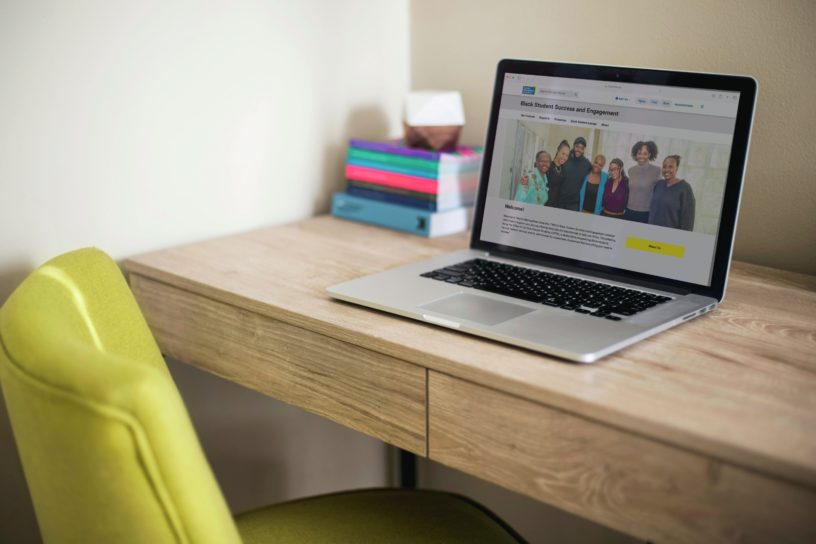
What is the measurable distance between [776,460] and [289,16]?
111 cm

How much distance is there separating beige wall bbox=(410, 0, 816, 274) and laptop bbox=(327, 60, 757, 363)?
217mm

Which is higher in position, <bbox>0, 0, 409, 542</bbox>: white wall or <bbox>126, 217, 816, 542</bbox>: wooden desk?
<bbox>0, 0, 409, 542</bbox>: white wall

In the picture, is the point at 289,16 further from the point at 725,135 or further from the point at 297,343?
the point at 725,135

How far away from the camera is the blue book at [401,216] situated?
1436mm

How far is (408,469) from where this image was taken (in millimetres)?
1752

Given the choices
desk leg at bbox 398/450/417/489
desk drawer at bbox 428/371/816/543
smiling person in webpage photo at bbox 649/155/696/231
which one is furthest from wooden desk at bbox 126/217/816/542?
desk leg at bbox 398/450/417/489

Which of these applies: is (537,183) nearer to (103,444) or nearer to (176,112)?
(176,112)

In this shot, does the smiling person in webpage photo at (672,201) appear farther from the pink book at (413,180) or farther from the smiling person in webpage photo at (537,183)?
the pink book at (413,180)

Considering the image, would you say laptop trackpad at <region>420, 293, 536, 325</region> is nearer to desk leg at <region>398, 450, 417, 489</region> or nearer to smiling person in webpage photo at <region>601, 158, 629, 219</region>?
smiling person in webpage photo at <region>601, 158, 629, 219</region>

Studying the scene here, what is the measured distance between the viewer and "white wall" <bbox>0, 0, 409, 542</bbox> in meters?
1.20

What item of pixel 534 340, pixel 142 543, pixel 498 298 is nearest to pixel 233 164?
pixel 498 298

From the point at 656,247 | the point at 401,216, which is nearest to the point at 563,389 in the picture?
the point at 656,247

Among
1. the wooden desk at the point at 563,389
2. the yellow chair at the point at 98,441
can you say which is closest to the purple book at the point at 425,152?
the wooden desk at the point at 563,389

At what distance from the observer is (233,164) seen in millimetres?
1449
